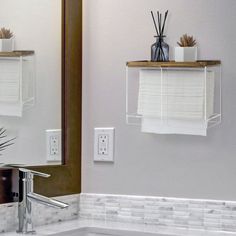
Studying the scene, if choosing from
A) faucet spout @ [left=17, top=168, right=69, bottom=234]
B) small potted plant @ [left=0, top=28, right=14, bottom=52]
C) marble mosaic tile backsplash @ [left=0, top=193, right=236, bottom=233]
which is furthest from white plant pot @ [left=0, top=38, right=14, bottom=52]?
marble mosaic tile backsplash @ [left=0, top=193, right=236, bottom=233]

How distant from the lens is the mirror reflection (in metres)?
1.79

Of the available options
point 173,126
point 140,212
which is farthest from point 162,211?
point 173,126

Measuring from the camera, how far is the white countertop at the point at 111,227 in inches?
70.8

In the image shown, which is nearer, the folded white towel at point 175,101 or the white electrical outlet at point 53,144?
the folded white towel at point 175,101

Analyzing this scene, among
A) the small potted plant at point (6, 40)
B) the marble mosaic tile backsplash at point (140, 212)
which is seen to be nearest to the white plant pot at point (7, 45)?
the small potted plant at point (6, 40)

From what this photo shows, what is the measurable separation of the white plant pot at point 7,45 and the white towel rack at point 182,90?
37 centimetres

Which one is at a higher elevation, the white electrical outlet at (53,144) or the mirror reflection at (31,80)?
the mirror reflection at (31,80)

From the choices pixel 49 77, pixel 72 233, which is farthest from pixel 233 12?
pixel 72 233

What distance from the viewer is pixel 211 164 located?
1.85 metres

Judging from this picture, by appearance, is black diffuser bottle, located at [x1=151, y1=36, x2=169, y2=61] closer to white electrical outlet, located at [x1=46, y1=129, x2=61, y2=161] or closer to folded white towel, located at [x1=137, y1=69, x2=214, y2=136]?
folded white towel, located at [x1=137, y1=69, x2=214, y2=136]

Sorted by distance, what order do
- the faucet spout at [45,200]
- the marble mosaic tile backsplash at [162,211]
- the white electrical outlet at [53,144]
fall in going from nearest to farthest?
the faucet spout at [45,200], the marble mosaic tile backsplash at [162,211], the white electrical outlet at [53,144]

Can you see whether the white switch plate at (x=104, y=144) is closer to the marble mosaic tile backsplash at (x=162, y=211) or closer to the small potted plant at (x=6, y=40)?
the marble mosaic tile backsplash at (x=162, y=211)

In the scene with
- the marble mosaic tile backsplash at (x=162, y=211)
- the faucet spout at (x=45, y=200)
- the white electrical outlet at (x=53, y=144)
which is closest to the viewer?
the faucet spout at (x=45, y=200)

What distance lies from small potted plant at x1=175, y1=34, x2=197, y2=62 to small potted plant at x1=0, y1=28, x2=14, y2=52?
500 millimetres
